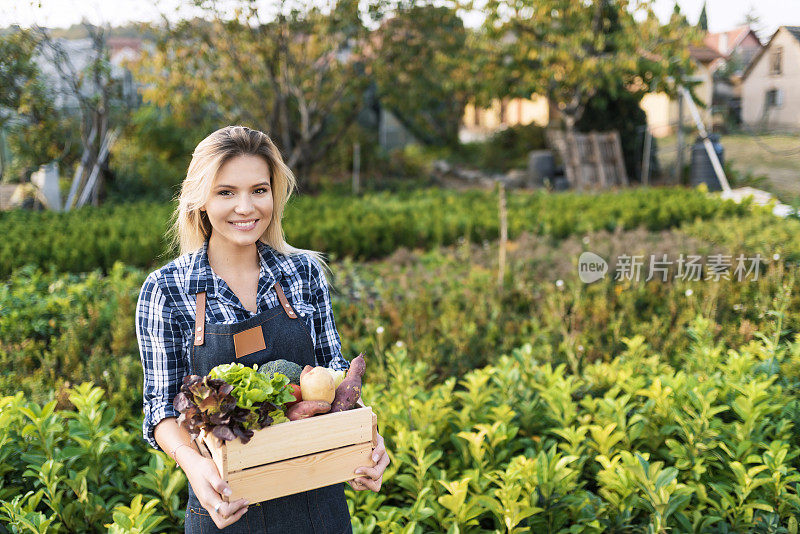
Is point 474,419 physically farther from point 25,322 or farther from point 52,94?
point 52,94

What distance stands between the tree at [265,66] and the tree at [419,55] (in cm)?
49

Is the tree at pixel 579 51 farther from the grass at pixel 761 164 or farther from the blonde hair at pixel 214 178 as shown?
the blonde hair at pixel 214 178

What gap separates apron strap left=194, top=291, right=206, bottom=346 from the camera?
1.55 metres

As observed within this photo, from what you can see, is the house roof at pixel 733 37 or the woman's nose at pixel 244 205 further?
the house roof at pixel 733 37

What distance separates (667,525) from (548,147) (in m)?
15.0

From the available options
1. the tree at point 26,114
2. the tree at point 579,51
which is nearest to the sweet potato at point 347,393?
the tree at point 26,114

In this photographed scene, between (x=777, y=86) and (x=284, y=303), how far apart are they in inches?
267

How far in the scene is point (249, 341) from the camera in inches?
63.1

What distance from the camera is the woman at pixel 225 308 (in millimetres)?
1539

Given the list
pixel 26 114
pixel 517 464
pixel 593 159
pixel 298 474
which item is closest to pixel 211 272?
pixel 298 474

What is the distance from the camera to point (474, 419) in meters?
2.83

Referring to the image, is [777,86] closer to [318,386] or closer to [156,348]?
[318,386]

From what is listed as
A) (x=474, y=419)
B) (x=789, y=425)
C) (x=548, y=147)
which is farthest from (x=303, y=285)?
(x=548, y=147)

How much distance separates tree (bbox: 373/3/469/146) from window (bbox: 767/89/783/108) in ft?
21.1
